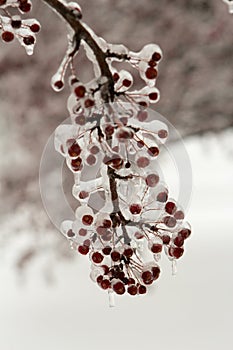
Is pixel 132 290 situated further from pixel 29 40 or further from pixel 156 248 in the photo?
pixel 29 40

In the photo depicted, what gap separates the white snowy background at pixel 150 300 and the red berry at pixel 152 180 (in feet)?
3.92

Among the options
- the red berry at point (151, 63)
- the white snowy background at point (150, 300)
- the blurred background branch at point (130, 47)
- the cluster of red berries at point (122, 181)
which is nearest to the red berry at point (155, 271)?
the cluster of red berries at point (122, 181)

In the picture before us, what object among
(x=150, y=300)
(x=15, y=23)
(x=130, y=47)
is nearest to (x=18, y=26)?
(x=15, y=23)

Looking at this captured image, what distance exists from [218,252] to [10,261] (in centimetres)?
52

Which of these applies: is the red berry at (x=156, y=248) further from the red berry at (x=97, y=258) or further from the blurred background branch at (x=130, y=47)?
the blurred background branch at (x=130, y=47)

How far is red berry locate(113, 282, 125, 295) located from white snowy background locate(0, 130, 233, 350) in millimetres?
1186

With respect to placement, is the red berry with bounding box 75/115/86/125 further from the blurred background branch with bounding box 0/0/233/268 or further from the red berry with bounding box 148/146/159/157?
the blurred background branch with bounding box 0/0/233/268

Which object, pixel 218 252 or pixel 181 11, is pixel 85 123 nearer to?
pixel 181 11

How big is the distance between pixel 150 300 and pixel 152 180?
4.20 feet

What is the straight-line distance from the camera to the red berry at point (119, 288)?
313 mm

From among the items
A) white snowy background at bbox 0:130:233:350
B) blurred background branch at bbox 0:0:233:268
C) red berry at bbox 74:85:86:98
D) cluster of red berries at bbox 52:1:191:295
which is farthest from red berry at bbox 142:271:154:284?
white snowy background at bbox 0:130:233:350

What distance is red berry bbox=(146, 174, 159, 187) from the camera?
1.04 feet

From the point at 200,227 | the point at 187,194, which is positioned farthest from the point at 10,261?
the point at 187,194

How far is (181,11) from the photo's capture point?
52.2 inches
